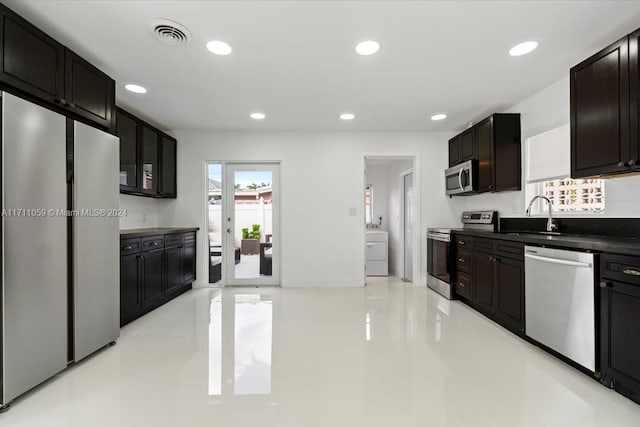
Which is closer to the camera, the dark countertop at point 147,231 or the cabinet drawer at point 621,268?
the cabinet drawer at point 621,268

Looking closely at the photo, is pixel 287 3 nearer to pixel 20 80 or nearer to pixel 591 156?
pixel 20 80

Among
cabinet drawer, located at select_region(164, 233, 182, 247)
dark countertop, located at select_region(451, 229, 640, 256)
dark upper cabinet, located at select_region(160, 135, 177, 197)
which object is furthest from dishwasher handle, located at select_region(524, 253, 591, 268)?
dark upper cabinet, located at select_region(160, 135, 177, 197)

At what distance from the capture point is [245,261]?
4.92 meters

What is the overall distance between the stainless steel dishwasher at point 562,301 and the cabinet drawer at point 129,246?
3790mm

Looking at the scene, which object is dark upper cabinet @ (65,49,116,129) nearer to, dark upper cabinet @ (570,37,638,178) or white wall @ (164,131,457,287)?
white wall @ (164,131,457,287)

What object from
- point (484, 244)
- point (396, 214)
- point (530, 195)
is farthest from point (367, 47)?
point (396, 214)

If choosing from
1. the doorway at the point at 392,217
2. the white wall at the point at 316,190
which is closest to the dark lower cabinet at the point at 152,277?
the white wall at the point at 316,190

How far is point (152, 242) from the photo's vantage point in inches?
139

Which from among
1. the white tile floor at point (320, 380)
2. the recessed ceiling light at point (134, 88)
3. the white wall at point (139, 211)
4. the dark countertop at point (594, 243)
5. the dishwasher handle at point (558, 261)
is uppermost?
the recessed ceiling light at point (134, 88)

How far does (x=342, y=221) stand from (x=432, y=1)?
130 inches

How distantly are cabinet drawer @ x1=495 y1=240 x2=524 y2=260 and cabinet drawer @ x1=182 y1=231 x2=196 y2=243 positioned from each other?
13.1 feet

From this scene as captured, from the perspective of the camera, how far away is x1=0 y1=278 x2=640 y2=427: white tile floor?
5.54ft

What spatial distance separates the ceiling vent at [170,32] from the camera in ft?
6.85

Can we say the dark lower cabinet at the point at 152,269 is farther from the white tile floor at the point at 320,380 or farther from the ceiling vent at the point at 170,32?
the ceiling vent at the point at 170,32
